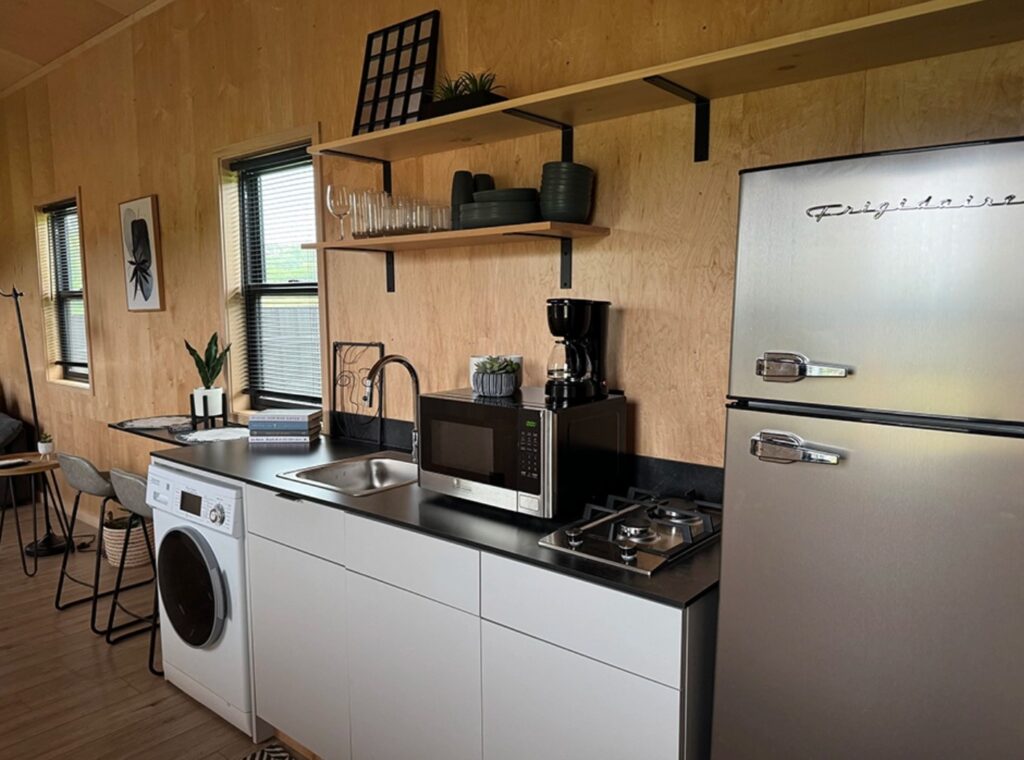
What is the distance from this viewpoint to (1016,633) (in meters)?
1.07

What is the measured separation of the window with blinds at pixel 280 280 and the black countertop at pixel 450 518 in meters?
0.65

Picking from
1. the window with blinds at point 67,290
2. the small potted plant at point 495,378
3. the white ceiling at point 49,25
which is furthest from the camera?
the window with blinds at point 67,290

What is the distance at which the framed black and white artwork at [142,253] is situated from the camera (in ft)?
13.6

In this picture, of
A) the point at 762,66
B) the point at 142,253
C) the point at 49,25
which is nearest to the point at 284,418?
the point at 142,253

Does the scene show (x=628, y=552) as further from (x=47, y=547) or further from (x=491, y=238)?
(x=47, y=547)

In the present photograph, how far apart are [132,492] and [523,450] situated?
198cm

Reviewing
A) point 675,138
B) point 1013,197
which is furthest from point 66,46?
point 1013,197

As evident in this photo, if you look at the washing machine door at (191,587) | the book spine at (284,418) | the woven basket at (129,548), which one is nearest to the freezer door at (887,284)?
the washing machine door at (191,587)

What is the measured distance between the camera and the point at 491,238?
233 centimetres

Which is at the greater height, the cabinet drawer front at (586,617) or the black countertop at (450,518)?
the black countertop at (450,518)

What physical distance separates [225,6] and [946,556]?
3.68 m

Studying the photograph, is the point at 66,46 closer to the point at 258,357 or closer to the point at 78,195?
the point at 78,195

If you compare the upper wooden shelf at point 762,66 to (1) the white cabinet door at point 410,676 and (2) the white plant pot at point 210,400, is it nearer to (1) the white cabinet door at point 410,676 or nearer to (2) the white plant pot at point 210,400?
(1) the white cabinet door at point 410,676

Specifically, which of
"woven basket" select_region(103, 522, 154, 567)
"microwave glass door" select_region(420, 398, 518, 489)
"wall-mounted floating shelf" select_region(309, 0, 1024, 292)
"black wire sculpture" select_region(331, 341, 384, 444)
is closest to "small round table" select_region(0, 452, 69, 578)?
"woven basket" select_region(103, 522, 154, 567)
